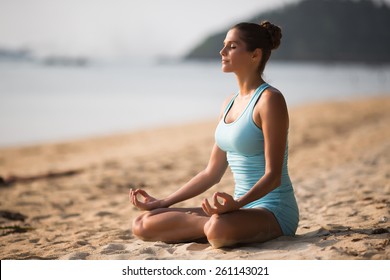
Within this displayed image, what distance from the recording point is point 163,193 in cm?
428

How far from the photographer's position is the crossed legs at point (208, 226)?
2115 mm

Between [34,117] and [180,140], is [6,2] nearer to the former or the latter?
[180,140]

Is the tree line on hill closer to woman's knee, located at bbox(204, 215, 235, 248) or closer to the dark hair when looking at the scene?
the dark hair

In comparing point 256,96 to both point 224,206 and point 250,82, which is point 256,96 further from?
point 224,206

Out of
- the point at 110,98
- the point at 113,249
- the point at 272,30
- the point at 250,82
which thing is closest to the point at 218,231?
the point at 113,249

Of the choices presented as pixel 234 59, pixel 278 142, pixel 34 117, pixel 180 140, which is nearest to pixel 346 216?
pixel 278 142

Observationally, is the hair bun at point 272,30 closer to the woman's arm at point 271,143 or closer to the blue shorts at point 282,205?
the woman's arm at point 271,143

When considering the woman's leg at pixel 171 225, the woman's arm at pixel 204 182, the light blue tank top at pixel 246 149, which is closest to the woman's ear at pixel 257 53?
the light blue tank top at pixel 246 149

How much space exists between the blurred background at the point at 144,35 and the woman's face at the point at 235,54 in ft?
1.08

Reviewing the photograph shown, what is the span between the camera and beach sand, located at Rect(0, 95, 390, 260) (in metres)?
2.28

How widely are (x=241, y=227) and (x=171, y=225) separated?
0.42 metres
